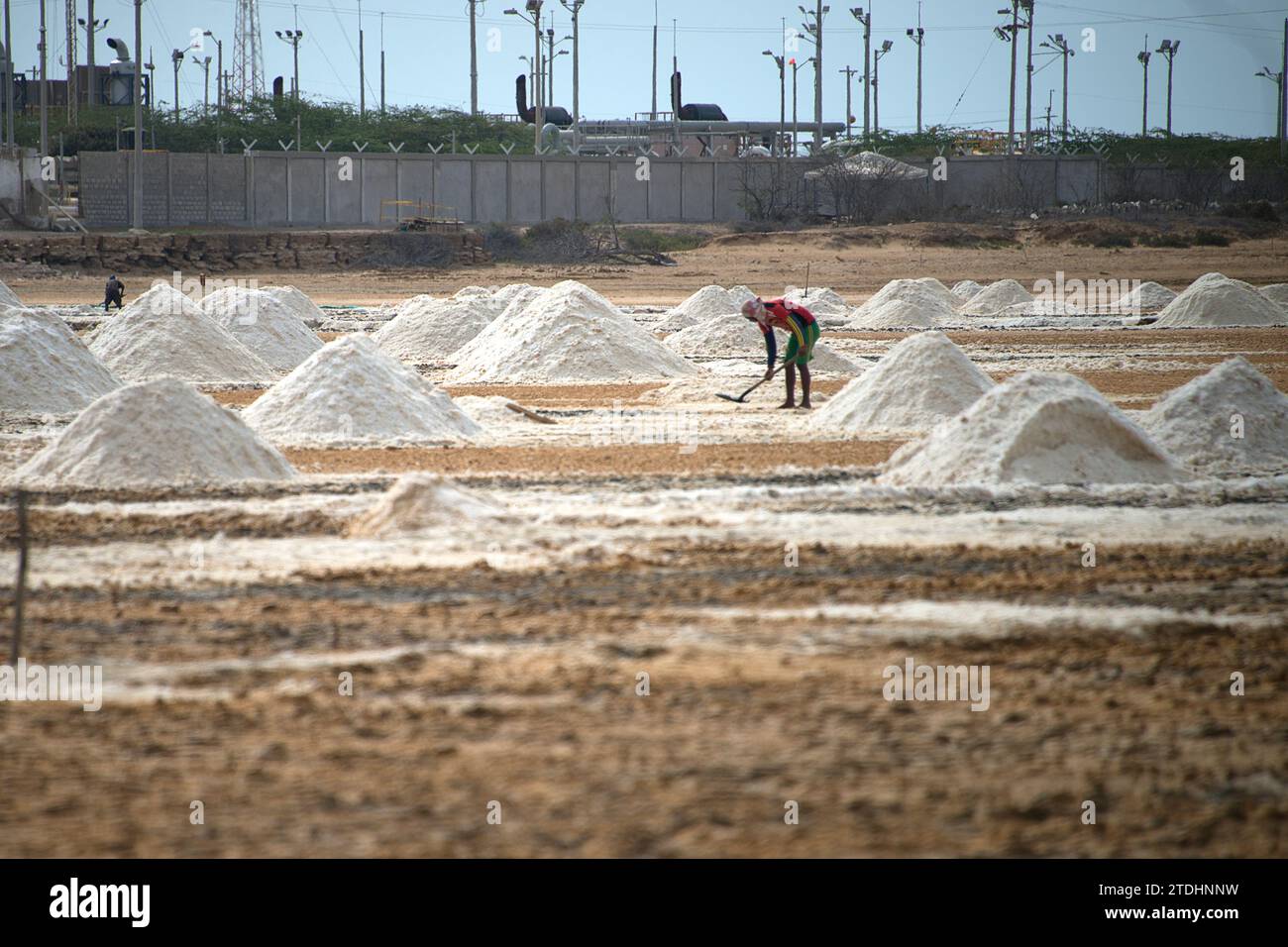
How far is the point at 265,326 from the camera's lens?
69.3ft

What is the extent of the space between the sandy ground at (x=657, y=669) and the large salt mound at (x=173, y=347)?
8027mm

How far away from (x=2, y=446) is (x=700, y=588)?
779 cm

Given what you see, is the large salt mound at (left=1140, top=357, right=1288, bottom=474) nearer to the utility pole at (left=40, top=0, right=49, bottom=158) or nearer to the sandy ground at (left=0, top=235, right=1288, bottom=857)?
the sandy ground at (left=0, top=235, right=1288, bottom=857)

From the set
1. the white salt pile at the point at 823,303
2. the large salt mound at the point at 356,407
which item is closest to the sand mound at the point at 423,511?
the large salt mound at the point at 356,407

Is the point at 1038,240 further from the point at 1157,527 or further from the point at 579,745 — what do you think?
the point at 579,745

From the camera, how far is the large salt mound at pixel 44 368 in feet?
47.4

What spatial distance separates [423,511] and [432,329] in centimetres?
1379

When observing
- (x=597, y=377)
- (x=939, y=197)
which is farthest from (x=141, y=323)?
(x=939, y=197)

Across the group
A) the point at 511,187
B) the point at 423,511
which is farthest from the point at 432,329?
the point at 511,187

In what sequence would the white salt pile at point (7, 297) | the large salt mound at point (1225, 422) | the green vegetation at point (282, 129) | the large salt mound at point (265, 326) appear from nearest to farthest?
1. the large salt mound at point (1225, 422)
2. the large salt mound at point (265, 326)
3. the white salt pile at point (7, 297)
4. the green vegetation at point (282, 129)

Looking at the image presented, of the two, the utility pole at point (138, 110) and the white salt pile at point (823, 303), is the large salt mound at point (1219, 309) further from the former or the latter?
the utility pole at point (138, 110)
